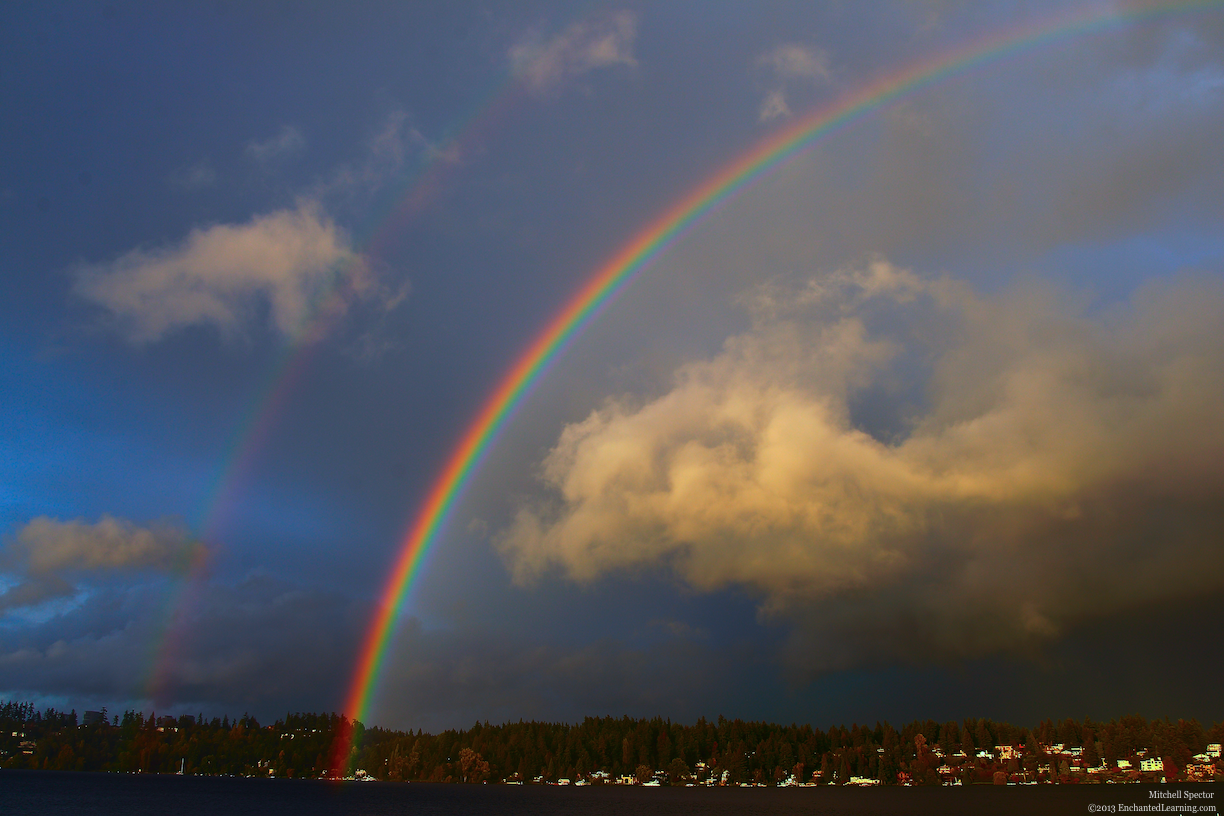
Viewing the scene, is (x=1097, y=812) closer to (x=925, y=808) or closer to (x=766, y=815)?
(x=925, y=808)

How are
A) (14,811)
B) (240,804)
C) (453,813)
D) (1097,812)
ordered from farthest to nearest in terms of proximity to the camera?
(240,804) < (453,813) < (14,811) < (1097,812)

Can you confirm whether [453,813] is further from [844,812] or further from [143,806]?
[844,812]

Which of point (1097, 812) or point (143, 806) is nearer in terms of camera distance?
point (1097, 812)

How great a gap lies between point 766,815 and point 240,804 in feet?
422

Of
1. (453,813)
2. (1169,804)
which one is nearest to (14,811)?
(453,813)

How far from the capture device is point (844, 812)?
156 m

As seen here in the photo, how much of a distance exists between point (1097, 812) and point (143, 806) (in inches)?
7480

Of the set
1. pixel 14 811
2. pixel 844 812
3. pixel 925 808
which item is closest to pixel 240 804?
pixel 14 811

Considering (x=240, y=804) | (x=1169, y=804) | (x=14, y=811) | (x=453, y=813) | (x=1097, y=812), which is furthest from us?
(x=240, y=804)

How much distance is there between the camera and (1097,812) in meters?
129

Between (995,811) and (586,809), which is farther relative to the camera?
(586,809)

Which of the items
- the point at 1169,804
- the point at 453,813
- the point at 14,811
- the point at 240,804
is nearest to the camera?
the point at 1169,804

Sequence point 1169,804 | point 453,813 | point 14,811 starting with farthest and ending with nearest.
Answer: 1. point 453,813
2. point 14,811
3. point 1169,804

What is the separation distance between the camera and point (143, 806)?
174500 millimetres
